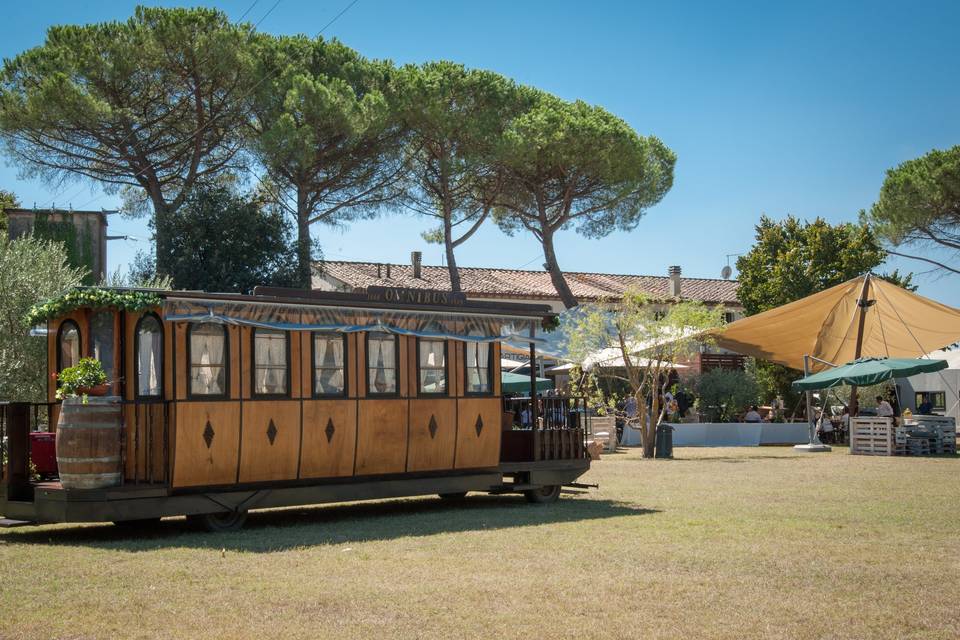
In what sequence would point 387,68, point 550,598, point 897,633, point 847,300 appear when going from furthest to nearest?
1. point 387,68
2. point 847,300
3. point 550,598
4. point 897,633

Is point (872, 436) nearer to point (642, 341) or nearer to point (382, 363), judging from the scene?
point (642, 341)

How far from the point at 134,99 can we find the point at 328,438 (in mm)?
21136

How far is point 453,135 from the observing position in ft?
123

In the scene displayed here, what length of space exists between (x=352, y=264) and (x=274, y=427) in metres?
41.0

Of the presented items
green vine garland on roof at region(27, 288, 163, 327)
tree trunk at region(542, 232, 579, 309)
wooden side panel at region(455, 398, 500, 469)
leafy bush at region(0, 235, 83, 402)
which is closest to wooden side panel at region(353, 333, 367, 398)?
wooden side panel at region(455, 398, 500, 469)

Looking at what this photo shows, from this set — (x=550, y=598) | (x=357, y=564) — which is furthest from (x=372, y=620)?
(x=357, y=564)

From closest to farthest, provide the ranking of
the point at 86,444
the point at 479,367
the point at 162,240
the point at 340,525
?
the point at 86,444 < the point at 340,525 < the point at 479,367 < the point at 162,240

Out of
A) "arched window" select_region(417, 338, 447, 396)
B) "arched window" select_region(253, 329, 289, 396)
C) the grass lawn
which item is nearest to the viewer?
the grass lawn

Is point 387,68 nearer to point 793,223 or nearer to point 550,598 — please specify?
point 793,223

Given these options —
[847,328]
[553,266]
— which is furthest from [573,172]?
[847,328]

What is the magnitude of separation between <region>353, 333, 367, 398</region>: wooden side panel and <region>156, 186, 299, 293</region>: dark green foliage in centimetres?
2049

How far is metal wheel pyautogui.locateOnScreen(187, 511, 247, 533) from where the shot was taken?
1218 cm

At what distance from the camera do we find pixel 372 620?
23.5ft

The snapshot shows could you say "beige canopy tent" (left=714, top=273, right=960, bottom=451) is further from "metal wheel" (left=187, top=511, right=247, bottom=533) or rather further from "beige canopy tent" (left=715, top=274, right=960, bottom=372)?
"metal wheel" (left=187, top=511, right=247, bottom=533)
